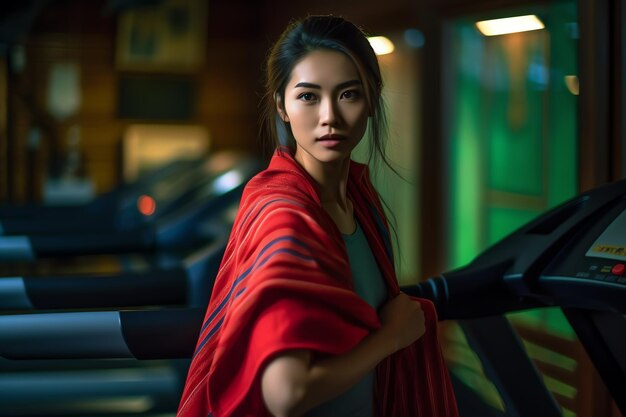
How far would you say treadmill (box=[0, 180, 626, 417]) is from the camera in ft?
3.13

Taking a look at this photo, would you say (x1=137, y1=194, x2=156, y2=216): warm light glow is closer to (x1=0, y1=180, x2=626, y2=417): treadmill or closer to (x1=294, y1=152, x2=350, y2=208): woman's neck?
(x1=0, y1=180, x2=626, y2=417): treadmill

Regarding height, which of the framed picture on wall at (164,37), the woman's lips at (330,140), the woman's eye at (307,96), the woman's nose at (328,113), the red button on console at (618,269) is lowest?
the red button on console at (618,269)

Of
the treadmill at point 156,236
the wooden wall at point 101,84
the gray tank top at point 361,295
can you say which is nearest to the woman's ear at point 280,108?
the gray tank top at point 361,295

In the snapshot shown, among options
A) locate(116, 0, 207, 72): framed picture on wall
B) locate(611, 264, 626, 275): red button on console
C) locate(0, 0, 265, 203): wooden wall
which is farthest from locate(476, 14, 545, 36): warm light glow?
locate(116, 0, 207, 72): framed picture on wall

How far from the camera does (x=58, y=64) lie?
7.02 metres

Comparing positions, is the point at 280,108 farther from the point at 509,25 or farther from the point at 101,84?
the point at 101,84

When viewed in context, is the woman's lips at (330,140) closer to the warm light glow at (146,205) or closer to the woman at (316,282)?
the woman at (316,282)

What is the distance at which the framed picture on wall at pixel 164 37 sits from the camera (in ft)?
23.2

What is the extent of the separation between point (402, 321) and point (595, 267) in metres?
0.36

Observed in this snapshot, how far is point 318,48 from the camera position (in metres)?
0.75

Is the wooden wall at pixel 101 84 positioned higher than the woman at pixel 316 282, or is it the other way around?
the wooden wall at pixel 101 84

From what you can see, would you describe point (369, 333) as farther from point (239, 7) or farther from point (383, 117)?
point (239, 7)

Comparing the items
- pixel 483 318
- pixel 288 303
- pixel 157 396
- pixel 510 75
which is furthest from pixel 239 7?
pixel 288 303

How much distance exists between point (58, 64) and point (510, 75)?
489cm
